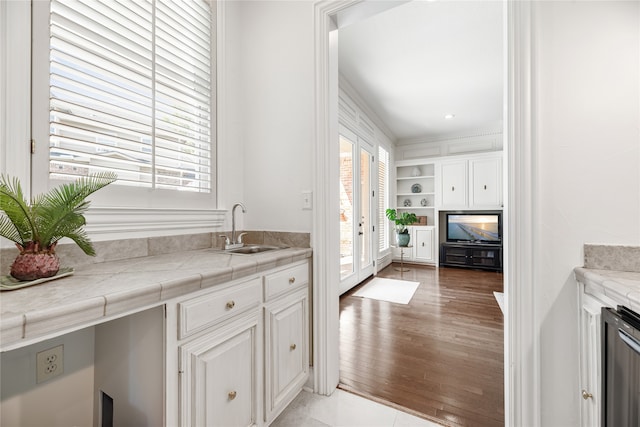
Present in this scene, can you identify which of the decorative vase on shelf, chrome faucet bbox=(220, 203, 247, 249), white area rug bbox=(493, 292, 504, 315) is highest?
chrome faucet bbox=(220, 203, 247, 249)

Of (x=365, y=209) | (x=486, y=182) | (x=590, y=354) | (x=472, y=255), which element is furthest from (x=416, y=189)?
(x=590, y=354)

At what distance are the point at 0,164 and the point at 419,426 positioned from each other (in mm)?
2262

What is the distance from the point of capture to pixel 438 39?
2.70 meters

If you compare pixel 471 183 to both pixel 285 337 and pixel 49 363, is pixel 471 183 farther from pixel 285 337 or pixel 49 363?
pixel 49 363

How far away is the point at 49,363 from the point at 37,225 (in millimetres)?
602

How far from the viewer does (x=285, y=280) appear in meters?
1.51

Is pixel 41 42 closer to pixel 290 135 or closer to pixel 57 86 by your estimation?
pixel 57 86

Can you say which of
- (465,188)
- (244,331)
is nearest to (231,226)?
(244,331)

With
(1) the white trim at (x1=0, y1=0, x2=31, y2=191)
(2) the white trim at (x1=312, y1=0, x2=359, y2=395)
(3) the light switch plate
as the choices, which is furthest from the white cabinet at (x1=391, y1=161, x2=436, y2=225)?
(1) the white trim at (x1=0, y1=0, x2=31, y2=191)

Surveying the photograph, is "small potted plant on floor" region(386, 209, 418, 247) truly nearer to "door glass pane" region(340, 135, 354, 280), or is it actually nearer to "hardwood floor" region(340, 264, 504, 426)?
"door glass pane" region(340, 135, 354, 280)

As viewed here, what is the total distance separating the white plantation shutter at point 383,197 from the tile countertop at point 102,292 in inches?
170

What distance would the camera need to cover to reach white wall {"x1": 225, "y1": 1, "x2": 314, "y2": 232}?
1812 mm

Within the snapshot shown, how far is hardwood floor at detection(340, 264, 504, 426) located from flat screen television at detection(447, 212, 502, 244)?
199 centimetres

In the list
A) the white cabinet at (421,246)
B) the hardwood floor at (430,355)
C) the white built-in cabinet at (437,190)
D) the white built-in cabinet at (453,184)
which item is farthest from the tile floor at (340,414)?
the white built-in cabinet at (453,184)
